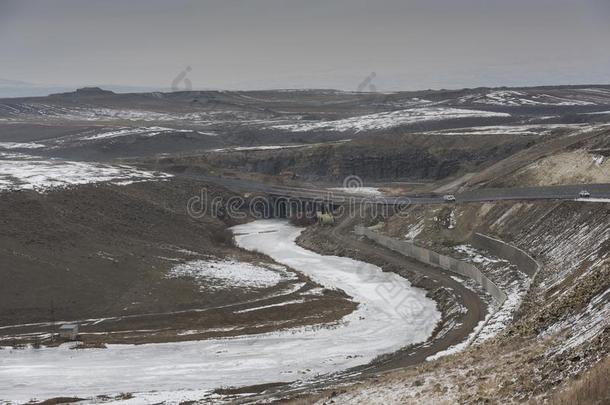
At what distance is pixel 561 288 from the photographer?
44.2 m

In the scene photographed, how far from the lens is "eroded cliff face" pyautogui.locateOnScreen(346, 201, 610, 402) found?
2355 centimetres

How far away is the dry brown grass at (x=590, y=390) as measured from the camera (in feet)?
59.8

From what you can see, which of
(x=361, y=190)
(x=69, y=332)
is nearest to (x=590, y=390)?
(x=69, y=332)

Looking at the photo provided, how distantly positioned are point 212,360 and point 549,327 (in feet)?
70.9

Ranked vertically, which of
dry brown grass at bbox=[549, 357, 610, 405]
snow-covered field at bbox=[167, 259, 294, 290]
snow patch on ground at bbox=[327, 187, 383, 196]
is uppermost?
→ dry brown grass at bbox=[549, 357, 610, 405]

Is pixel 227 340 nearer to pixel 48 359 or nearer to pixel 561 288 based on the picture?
pixel 48 359

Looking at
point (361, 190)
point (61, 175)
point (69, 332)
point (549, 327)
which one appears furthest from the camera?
point (361, 190)

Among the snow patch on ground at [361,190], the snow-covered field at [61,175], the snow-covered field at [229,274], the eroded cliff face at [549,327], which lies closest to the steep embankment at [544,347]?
the eroded cliff face at [549,327]

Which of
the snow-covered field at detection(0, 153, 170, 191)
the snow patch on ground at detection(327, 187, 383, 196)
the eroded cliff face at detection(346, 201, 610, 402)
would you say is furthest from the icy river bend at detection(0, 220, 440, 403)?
the snow patch on ground at detection(327, 187, 383, 196)

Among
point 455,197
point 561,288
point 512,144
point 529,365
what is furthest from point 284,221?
point 529,365

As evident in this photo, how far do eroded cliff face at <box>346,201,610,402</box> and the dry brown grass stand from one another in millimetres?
1231

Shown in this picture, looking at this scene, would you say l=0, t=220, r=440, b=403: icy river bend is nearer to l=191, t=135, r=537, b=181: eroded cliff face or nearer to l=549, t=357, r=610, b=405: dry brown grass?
l=549, t=357, r=610, b=405: dry brown grass

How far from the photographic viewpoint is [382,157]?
153875 mm

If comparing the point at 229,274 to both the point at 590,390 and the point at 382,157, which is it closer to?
the point at 590,390
